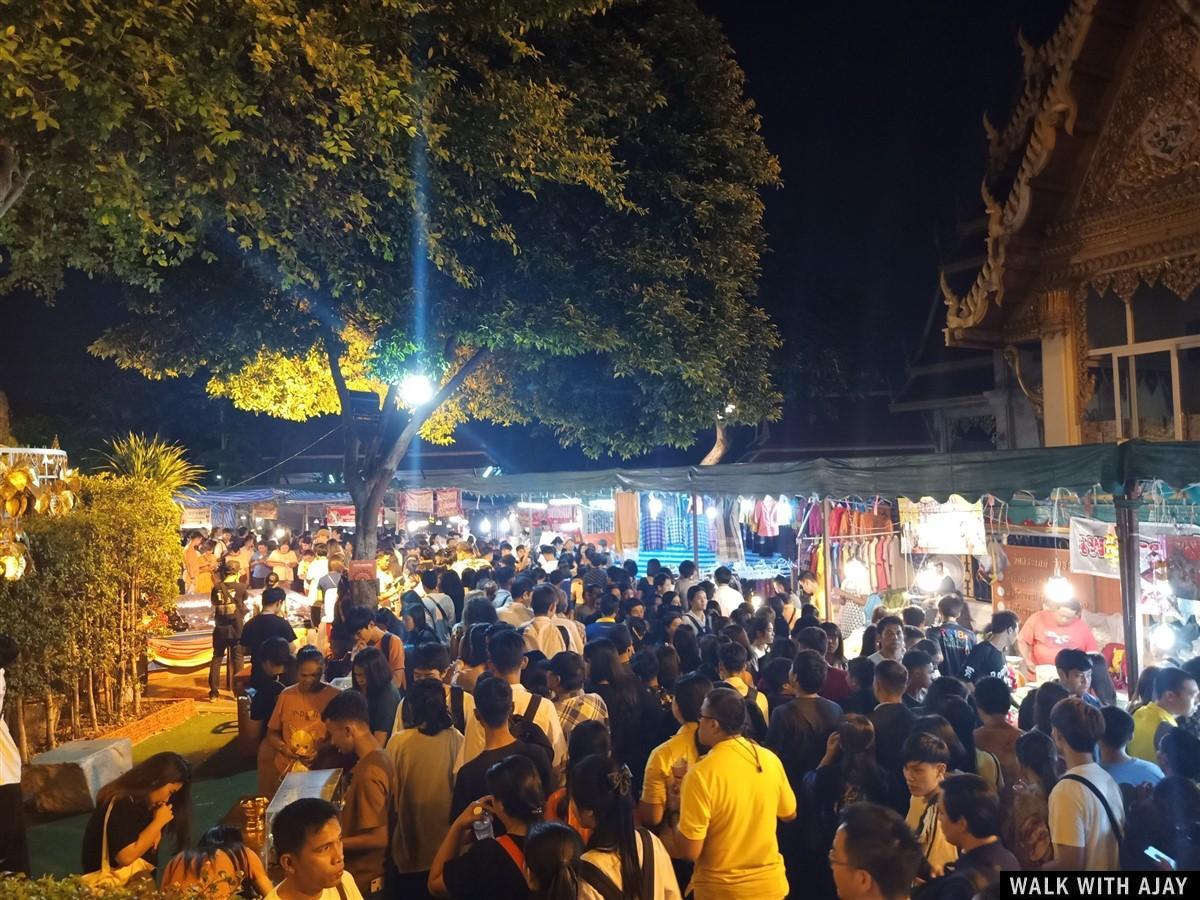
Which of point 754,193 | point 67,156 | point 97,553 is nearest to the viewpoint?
point 67,156

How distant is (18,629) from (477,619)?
5045 mm

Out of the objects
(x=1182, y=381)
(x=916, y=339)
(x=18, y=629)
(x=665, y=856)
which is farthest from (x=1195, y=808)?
(x=916, y=339)

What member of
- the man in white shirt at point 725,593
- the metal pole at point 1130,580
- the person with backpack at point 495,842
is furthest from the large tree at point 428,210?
the metal pole at point 1130,580

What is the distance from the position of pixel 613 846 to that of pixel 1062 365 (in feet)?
32.7

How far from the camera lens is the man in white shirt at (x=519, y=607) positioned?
29.8 ft

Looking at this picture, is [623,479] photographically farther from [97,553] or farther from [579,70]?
[97,553]

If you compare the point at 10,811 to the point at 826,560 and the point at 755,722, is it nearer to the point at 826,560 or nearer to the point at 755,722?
the point at 755,722

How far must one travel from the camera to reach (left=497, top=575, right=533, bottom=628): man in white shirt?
29.8 feet

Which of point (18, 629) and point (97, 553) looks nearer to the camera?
point (18, 629)

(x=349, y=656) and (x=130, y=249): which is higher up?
(x=130, y=249)

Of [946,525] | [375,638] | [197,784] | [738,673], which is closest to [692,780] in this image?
[738,673]

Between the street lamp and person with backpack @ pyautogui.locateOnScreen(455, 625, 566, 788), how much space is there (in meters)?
8.43

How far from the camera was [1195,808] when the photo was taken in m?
3.96

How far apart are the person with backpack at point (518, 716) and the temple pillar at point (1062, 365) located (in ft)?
27.7
